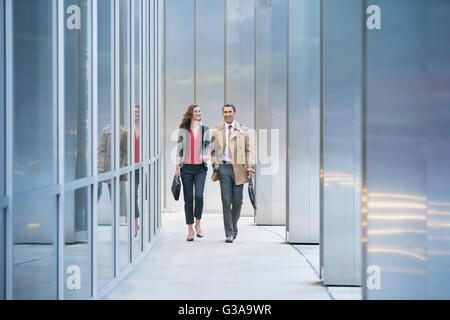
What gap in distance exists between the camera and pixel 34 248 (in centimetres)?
409

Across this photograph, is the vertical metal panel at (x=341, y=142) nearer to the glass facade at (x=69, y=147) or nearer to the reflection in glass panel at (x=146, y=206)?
the glass facade at (x=69, y=147)

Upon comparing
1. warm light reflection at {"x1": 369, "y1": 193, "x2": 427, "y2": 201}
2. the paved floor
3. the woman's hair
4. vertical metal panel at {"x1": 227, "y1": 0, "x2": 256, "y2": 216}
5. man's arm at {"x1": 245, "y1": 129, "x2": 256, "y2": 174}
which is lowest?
the paved floor

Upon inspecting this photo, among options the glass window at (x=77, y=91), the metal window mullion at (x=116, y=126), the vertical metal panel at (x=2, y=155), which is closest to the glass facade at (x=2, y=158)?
the vertical metal panel at (x=2, y=155)

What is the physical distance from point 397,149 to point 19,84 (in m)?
2.34

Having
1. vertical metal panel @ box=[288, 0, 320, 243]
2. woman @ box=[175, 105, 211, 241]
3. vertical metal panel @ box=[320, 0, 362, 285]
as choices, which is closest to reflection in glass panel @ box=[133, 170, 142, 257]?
woman @ box=[175, 105, 211, 241]

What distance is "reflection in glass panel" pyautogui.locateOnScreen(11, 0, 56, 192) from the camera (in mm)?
3779

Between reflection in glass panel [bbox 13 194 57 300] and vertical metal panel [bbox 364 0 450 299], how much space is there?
205 centimetres

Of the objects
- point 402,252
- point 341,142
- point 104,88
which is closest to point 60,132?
point 104,88

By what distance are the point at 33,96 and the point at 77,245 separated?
59.8 inches

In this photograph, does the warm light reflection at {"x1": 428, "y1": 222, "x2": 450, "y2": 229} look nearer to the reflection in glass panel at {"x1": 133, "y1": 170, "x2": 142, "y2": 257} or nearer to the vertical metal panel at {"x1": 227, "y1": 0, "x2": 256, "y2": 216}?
the reflection in glass panel at {"x1": 133, "y1": 170, "x2": 142, "y2": 257}

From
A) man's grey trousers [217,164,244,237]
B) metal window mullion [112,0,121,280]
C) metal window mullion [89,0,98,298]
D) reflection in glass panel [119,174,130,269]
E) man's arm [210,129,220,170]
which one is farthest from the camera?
man's arm [210,129,220,170]

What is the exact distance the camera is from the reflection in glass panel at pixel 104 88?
594cm

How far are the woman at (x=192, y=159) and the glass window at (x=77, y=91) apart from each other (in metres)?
4.17
